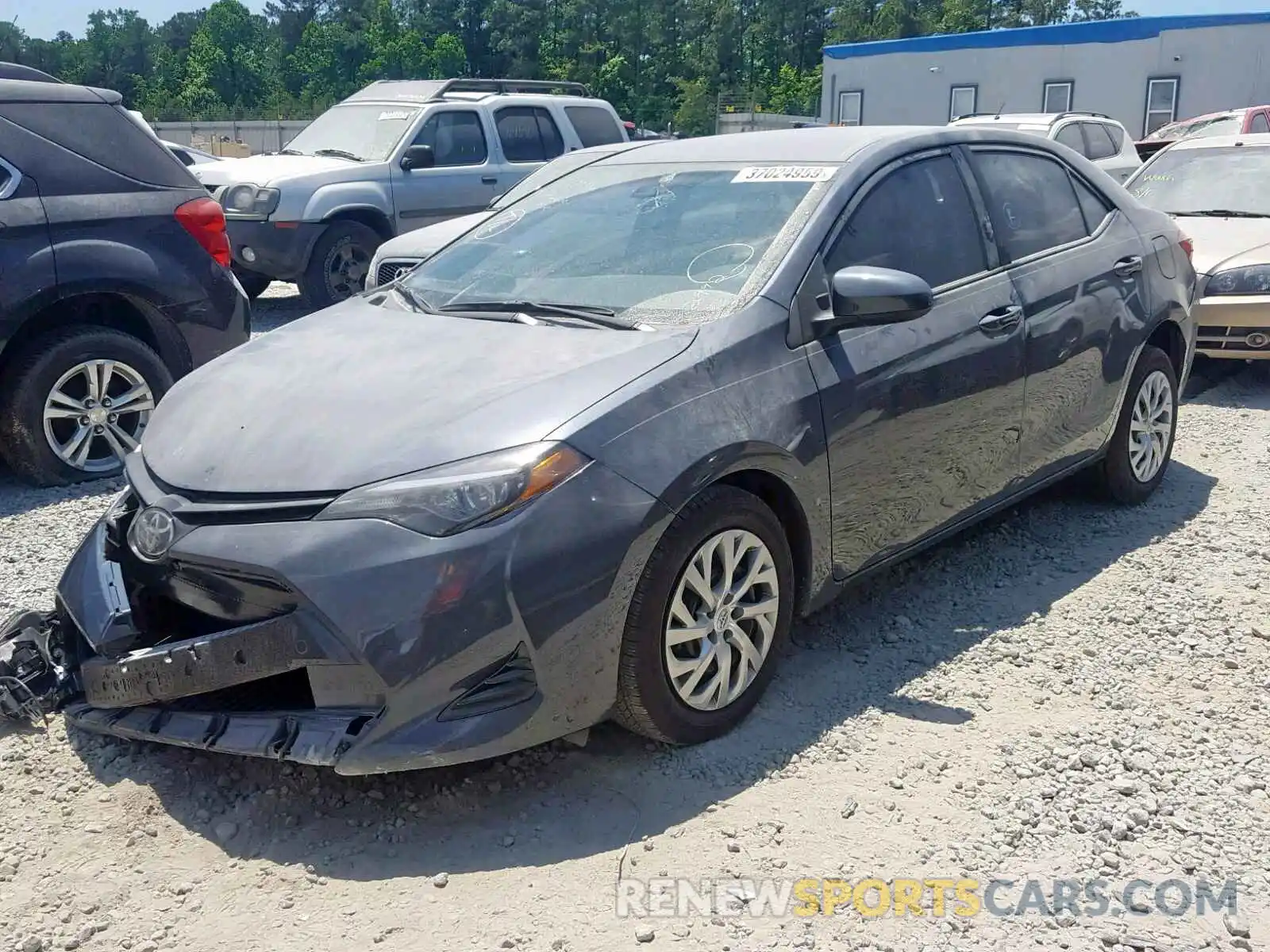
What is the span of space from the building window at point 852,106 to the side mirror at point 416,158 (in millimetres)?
28102

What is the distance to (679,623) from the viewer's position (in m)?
3.34

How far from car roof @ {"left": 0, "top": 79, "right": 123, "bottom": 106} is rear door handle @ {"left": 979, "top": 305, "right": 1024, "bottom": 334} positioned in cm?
427

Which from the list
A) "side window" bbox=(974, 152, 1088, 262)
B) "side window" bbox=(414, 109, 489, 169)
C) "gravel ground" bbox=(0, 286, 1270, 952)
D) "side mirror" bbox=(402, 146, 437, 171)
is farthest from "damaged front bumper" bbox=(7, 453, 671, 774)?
"side window" bbox=(414, 109, 489, 169)

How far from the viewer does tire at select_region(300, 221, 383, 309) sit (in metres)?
10.8

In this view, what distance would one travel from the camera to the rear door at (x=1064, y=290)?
4.70 meters

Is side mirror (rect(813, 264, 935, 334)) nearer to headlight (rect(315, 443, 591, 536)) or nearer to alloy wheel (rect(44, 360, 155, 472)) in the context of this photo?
headlight (rect(315, 443, 591, 536))

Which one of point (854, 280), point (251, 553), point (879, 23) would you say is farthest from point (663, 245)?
point (879, 23)

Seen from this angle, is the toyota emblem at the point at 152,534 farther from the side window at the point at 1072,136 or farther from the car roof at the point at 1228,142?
the side window at the point at 1072,136

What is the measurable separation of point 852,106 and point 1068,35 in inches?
276

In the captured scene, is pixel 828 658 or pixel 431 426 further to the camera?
pixel 828 658

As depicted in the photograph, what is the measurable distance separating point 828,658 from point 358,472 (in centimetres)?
183

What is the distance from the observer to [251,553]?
2988 millimetres

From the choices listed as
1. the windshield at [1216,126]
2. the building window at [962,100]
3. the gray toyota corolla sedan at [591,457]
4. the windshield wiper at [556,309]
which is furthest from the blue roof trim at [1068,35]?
the windshield wiper at [556,309]

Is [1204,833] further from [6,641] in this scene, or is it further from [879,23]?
[879,23]
